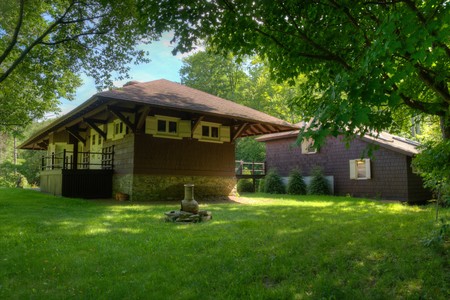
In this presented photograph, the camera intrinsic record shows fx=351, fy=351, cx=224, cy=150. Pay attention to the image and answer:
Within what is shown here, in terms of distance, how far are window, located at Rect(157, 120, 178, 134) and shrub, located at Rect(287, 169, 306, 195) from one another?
9339mm

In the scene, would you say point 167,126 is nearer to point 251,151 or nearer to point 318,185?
point 318,185

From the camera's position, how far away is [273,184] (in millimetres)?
22516

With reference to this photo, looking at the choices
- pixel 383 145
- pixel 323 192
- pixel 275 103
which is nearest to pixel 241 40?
pixel 383 145

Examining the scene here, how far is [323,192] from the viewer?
2000cm

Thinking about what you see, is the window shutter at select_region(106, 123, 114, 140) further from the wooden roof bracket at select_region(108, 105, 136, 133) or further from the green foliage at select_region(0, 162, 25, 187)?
the green foliage at select_region(0, 162, 25, 187)

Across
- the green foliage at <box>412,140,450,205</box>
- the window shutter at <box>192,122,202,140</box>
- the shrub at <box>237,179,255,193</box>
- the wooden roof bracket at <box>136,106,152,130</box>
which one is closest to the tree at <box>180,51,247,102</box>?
the shrub at <box>237,179,255,193</box>

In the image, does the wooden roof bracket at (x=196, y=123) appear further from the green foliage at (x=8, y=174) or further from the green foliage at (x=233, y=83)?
the green foliage at (x=8, y=174)

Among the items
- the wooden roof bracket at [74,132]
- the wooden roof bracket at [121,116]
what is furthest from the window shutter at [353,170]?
the wooden roof bracket at [74,132]

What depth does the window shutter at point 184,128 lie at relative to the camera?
14.9 meters

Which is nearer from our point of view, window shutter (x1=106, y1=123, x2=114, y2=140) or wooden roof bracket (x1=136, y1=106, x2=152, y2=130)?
wooden roof bracket (x1=136, y1=106, x2=152, y2=130)

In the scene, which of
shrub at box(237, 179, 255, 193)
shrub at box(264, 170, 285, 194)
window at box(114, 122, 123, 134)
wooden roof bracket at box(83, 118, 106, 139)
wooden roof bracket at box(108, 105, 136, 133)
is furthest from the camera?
shrub at box(237, 179, 255, 193)

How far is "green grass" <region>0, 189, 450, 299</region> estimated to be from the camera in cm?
415

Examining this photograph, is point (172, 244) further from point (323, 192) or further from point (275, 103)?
point (275, 103)

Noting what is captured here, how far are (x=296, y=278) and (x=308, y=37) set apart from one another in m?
3.41
